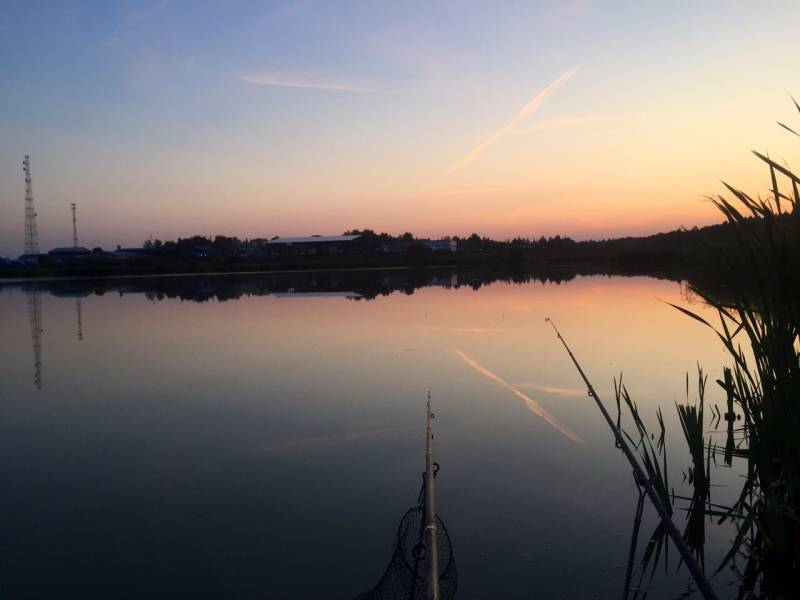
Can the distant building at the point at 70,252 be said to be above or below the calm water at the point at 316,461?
above

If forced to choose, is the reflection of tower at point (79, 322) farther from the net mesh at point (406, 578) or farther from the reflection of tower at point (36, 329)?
the net mesh at point (406, 578)

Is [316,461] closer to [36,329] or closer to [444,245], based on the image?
[36,329]

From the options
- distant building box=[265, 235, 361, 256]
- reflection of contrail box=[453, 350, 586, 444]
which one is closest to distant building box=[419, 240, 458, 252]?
distant building box=[265, 235, 361, 256]

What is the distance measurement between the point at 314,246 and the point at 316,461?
8451cm

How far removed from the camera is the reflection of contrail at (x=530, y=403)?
8008 millimetres

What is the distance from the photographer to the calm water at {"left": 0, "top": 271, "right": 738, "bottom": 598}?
16.1 ft

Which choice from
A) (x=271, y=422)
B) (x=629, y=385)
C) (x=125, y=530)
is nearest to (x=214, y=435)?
(x=271, y=422)

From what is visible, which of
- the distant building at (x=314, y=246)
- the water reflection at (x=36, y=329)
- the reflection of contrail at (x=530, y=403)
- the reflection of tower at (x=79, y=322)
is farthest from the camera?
the distant building at (x=314, y=246)

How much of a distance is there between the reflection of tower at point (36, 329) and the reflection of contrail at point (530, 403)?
818 centimetres

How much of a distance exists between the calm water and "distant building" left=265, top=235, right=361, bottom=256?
72030 mm

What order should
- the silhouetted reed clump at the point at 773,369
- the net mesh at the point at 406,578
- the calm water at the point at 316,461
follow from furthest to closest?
the calm water at the point at 316,461 < the net mesh at the point at 406,578 < the silhouetted reed clump at the point at 773,369

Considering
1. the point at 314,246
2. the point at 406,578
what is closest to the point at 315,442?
the point at 406,578

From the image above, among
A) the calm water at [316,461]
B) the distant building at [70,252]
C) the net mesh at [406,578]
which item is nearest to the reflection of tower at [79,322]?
the calm water at [316,461]

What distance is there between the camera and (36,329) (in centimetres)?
1959
